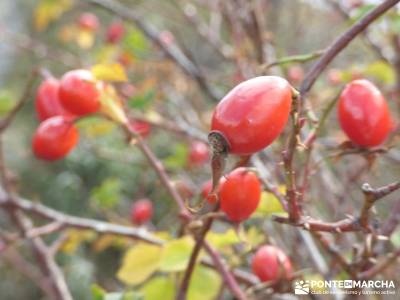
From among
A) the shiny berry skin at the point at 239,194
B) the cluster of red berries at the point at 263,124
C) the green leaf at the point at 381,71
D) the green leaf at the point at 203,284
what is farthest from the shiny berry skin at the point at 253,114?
the green leaf at the point at 381,71

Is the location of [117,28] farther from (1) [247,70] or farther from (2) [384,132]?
(2) [384,132]

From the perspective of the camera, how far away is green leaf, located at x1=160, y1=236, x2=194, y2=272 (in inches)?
37.2

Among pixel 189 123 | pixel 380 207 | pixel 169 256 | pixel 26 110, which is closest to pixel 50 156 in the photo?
pixel 169 256

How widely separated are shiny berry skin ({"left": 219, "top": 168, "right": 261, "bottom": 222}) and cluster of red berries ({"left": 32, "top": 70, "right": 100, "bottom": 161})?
0.29 m

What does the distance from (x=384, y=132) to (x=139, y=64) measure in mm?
2139

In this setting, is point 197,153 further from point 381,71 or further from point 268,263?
point 268,263

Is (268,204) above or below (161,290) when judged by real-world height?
above

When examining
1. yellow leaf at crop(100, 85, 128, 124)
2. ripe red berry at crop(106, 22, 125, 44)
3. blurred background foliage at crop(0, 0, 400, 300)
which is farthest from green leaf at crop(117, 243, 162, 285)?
ripe red berry at crop(106, 22, 125, 44)

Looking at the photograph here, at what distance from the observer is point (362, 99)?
723mm

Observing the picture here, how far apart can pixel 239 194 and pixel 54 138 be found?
38 cm

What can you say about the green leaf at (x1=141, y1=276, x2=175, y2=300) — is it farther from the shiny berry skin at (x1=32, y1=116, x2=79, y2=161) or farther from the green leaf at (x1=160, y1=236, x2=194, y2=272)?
the shiny berry skin at (x1=32, y1=116, x2=79, y2=161)

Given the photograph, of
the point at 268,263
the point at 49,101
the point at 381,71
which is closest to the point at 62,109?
the point at 49,101

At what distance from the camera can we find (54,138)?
93 centimetres

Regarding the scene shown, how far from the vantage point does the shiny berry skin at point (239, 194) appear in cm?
68
